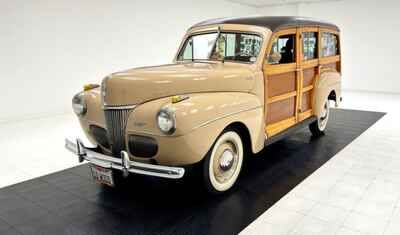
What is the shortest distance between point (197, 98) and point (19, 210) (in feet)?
5.95

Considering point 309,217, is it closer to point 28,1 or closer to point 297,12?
point 28,1

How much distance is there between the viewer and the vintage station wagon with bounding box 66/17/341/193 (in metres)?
2.39

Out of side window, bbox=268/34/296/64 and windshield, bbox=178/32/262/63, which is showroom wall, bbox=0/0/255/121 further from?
side window, bbox=268/34/296/64

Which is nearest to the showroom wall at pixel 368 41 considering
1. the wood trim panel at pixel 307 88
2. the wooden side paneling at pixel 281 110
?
the wood trim panel at pixel 307 88

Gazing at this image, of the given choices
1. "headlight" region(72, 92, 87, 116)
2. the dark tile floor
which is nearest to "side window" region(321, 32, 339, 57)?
the dark tile floor

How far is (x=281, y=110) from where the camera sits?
3678 millimetres

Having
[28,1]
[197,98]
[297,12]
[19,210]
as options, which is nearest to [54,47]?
[28,1]

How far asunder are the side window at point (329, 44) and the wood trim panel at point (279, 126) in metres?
1.27

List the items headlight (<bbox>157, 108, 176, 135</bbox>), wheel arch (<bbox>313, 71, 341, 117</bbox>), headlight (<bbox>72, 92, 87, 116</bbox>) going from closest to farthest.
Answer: headlight (<bbox>157, 108, 176, 135</bbox>) → headlight (<bbox>72, 92, 87, 116</bbox>) → wheel arch (<bbox>313, 71, 341, 117</bbox>)

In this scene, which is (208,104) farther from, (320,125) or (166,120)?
(320,125)

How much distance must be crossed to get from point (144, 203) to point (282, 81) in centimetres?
206

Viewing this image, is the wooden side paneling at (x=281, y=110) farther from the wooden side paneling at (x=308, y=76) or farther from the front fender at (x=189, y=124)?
the front fender at (x=189, y=124)

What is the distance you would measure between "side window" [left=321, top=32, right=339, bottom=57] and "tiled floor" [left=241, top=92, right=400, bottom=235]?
1421 mm

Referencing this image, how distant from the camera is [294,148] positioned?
13.8 ft
